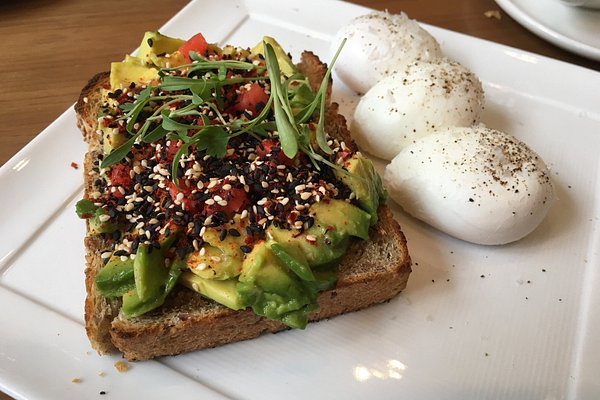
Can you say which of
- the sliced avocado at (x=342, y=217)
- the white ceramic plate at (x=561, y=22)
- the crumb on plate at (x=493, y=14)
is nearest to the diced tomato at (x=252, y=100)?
the sliced avocado at (x=342, y=217)

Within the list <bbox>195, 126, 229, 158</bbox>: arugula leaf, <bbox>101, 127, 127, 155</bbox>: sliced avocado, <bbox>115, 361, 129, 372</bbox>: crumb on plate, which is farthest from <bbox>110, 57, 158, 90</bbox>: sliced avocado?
<bbox>115, 361, 129, 372</bbox>: crumb on plate

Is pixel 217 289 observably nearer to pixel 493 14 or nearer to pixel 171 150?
pixel 171 150

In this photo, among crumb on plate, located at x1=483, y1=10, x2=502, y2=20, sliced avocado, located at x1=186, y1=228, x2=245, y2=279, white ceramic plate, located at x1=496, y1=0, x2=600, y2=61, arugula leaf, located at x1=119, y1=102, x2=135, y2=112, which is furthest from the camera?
crumb on plate, located at x1=483, y1=10, x2=502, y2=20

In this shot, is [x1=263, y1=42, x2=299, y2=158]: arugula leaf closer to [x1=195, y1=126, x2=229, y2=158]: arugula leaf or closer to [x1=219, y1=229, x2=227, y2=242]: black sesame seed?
[x1=195, y1=126, x2=229, y2=158]: arugula leaf

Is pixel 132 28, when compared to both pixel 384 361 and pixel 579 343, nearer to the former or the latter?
pixel 384 361

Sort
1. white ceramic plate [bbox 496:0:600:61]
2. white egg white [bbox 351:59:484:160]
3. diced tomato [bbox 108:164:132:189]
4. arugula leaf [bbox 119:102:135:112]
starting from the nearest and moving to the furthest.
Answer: diced tomato [bbox 108:164:132:189], arugula leaf [bbox 119:102:135:112], white egg white [bbox 351:59:484:160], white ceramic plate [bbox 496:0:600:61]

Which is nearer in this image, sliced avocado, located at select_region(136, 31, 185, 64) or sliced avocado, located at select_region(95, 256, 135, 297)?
sliced avocado, located at select_region(95, 256, 135, 297)

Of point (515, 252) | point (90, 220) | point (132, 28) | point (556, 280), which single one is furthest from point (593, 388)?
point (132, 28)
